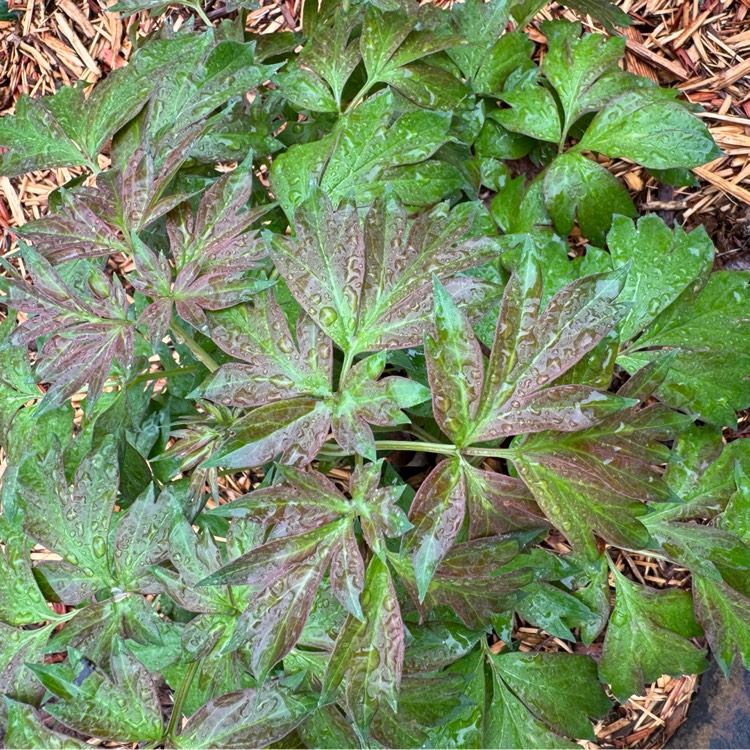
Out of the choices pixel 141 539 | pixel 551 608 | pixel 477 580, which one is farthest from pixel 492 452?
pixel 141 539

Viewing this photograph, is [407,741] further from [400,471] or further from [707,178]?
[707,178]

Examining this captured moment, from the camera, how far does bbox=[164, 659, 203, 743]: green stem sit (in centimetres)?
89

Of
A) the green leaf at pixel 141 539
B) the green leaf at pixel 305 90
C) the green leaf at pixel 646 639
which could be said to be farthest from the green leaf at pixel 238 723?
the green leaf at pixel 305 90

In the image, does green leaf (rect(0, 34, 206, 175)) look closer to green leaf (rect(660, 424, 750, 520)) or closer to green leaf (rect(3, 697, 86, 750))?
green leaf (rect(3, 697, 86, 750))

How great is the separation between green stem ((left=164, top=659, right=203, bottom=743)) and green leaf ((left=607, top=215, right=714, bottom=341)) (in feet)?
2.78

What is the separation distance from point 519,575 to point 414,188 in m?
0.63

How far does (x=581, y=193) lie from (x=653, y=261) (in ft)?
0.58

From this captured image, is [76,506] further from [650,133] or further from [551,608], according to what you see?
[650,133]

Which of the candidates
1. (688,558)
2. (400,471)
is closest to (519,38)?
(400,471)

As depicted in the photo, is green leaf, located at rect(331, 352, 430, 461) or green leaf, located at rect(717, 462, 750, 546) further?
green leaf, located at rect(717, 462, 750, 546)

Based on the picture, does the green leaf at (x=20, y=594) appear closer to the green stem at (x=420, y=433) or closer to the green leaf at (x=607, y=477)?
the green stem at (x=420, y=433)

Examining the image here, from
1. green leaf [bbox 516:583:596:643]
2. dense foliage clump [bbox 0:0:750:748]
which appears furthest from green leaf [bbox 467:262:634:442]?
green leaf [bbox 516:583:596:643]

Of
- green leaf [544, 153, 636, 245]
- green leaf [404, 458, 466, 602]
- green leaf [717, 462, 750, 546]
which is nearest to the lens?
green leaf [404, 458, 466, 602]

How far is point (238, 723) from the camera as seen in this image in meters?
0.88
